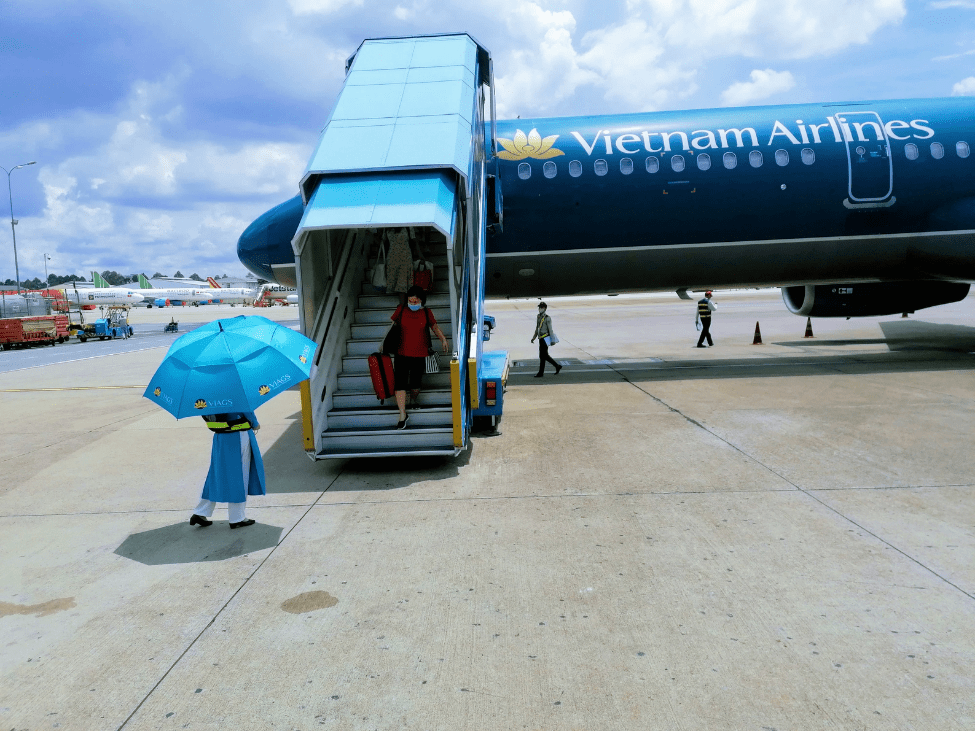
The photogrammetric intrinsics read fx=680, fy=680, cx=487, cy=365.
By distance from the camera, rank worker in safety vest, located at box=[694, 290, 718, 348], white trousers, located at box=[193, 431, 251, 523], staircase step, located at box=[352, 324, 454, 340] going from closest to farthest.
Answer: white trousers, located at box=[193, 431, 251, 523]
staircase step, located at box=[352, 324, 454, 340]
worker in safety vest, located at box=[694, 290, 718, 348]

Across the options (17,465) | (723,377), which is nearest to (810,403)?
(723,377)

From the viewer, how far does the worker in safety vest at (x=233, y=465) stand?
5.91 meters

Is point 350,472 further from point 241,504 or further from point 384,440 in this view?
point 241,504

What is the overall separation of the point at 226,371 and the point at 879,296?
16.7 m

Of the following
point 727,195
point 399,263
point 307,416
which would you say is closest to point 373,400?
point 307,416

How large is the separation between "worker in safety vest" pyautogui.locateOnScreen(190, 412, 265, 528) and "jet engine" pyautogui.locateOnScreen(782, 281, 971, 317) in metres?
15.1

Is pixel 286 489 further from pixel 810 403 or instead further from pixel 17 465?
pixel 810 403

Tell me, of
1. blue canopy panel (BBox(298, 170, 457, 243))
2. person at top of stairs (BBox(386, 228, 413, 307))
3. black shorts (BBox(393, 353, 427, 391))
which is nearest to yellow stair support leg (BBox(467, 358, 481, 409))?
black shorts (BBox(393, 353, 427, 391))

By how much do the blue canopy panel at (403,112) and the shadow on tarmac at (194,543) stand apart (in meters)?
4.19

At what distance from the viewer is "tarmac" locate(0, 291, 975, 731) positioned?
3.48 m

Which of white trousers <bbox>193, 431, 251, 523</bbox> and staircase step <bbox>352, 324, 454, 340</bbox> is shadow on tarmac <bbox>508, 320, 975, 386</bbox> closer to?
staircase step <bbox>352, 324, 454, 340</bbox>

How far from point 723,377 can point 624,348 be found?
7313 mm

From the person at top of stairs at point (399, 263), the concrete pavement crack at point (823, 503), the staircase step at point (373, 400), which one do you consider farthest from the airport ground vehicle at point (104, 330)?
the concrete pavement crack at point (823, 503)

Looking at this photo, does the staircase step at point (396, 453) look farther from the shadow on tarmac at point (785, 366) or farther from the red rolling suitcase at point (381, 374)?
the shadow on tarmac at point (785, 366)
